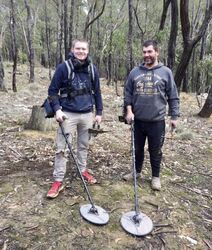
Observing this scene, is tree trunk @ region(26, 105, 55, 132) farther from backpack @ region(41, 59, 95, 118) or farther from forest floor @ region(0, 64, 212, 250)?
backpack @ region(41, 59, 95, 118)

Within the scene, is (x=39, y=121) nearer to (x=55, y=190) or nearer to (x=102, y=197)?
(x=55, y=190)

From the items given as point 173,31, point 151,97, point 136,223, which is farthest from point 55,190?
point 173,31

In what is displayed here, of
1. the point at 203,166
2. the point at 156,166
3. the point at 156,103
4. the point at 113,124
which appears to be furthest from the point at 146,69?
the point at 113,124

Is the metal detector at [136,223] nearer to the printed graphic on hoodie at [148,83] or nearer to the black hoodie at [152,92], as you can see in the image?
the black hoodie at [152,92]

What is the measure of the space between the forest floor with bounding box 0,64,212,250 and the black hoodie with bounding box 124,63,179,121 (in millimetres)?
1307

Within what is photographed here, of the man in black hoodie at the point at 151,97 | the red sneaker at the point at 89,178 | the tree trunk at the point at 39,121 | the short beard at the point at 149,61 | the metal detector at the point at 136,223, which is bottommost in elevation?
the metal detector at the point at 136,223

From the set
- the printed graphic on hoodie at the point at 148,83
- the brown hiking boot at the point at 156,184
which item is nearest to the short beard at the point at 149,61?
the printed graphic on hoodie at the point at 148,83

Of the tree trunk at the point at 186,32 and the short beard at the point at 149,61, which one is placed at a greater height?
the tree trunk at the point at 186,32

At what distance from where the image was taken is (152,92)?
4.88m

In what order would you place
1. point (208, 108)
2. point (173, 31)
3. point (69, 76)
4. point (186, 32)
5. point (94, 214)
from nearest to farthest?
1. point (94, 214)
2. point (69, 76)
3. point (186, 32)
4. point (173, 31)
5. point (208, 108)

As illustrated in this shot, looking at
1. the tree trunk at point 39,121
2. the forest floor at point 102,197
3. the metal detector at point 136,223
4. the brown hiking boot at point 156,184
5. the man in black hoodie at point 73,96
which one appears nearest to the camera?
the forest floor at point 102,197

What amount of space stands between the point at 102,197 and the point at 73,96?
62.6 inches

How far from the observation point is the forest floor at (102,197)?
402 cm

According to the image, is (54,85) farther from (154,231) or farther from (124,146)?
(124,146)
